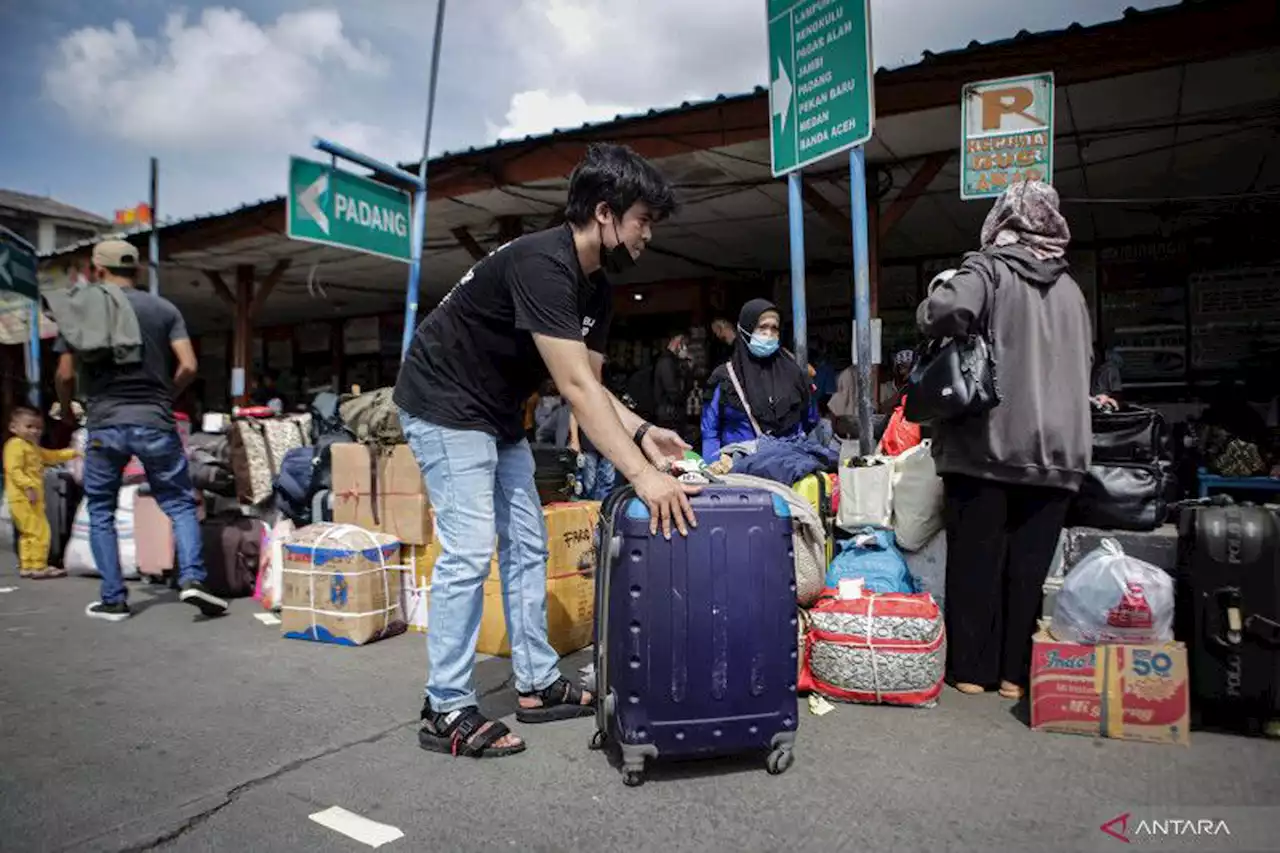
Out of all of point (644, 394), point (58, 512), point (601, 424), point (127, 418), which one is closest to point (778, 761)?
point (601, 424)

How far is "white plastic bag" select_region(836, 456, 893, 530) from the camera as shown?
3.53m

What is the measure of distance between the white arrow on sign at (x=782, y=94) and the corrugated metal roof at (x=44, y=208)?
1202 inches

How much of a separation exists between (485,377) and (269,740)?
1.43m

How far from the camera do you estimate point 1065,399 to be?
297 cm

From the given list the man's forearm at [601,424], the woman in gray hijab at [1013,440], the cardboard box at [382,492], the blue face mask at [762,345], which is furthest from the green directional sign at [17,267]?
the woman in gray hijab at [1013,440]

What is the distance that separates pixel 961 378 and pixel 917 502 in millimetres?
758

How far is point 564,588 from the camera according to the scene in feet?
12.1

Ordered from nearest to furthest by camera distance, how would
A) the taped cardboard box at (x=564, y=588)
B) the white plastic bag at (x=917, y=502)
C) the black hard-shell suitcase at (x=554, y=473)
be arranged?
the white plastic bag at (x=917, y=502)
the taped cardboard box at (x=564, y=588)
the black hard-shell suitcase at (x=554, y=473)

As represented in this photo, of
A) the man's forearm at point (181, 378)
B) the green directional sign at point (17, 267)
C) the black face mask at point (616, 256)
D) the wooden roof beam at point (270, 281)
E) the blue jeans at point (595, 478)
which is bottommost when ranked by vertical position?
A: the blue jeans at point (595, 478)

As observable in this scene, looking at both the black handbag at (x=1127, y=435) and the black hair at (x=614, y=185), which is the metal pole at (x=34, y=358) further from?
the black handbag at (x=1127, y=435)

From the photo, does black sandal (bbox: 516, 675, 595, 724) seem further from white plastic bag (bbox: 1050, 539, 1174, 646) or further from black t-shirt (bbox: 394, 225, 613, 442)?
white plastic bag (bbox: 1050, 539, 1174, 646)

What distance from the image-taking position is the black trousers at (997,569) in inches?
118

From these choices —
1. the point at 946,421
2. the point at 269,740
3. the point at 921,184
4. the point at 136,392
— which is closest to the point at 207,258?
the point at 136,392

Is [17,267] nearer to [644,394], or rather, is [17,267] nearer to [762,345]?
[644,394]
